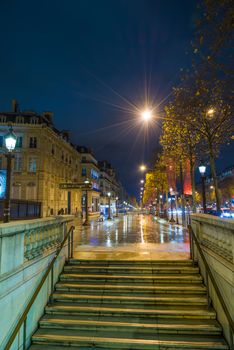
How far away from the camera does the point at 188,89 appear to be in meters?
11.2

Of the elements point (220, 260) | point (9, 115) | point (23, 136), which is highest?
point (9, 115)

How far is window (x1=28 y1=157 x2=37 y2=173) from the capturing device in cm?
4000

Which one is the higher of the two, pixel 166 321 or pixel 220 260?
pixel 220 260

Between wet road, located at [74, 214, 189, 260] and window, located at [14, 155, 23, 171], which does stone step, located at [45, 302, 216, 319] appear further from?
window, located at [14, 155, 23, 171]

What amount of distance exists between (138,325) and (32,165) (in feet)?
127

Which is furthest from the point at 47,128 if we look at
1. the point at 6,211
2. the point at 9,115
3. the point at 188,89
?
the point at 6,211

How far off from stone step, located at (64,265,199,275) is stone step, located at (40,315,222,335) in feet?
5.50

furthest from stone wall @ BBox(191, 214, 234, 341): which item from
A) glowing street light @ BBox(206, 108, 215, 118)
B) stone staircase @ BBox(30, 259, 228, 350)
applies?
glowing street light @ BBox(206, 108, 215, 118)

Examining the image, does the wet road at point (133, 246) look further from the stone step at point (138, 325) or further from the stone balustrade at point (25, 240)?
the stone step at point (138, 325)

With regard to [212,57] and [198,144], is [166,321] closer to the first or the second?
[212,57]

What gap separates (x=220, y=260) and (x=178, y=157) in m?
16.7

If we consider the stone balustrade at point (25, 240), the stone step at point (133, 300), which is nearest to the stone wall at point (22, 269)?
the stone balustrade at point (25, 240)

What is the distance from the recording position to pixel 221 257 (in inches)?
222

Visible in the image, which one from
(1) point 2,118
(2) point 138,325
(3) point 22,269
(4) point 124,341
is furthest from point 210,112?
(1) point 2,118
